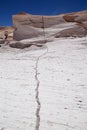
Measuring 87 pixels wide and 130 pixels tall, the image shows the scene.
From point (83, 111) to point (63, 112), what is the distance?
0.85 feet

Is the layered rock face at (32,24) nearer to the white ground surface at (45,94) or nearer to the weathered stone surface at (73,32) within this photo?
the weathered stone surface at (73,32)

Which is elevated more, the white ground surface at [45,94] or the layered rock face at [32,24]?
the layered rock face at [32,24]

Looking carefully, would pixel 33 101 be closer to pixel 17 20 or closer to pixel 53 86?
pixel 53 86

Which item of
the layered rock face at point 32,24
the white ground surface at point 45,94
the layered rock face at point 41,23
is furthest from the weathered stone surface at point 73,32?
the white ground surface at point 45,94

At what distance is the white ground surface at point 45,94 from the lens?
7.68ft

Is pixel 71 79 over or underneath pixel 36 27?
underneath

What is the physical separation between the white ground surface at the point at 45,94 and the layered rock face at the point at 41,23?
15.7 feet

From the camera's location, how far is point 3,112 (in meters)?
2.62

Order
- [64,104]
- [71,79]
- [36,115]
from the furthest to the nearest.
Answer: [71,79], [64,104], [36,115]

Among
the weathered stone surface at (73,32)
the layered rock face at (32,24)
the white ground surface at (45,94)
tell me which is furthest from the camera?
the layered rock face at (32,24)

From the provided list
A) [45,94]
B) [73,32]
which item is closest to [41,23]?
[73,32]

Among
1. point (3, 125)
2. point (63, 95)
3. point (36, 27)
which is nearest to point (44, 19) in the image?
point (36, 27)

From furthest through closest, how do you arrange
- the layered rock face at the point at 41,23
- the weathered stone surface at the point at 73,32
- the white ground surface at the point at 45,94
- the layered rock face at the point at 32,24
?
the layered rock face at the point at 32,24, the layered rock face at the point at 41,23, the weathered stone surface at the point at 73,32, the white ground surface at the point at 45,94

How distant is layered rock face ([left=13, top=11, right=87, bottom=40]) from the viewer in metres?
9.70
